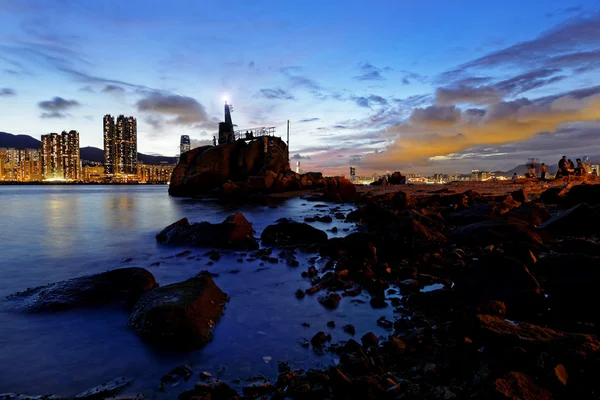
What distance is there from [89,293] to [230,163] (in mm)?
62157

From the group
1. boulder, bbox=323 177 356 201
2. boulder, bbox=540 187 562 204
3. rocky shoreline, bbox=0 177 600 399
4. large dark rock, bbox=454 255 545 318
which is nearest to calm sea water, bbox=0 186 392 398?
rocky shoreline, bbox=0 177 600 399

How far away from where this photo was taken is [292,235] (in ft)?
43.8

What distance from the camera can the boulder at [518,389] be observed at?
2.80 meters

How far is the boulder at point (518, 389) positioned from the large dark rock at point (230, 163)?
6165 cm

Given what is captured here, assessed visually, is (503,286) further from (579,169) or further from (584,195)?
(579,169)

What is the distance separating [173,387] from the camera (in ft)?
13.1

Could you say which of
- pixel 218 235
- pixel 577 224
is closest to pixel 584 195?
pixel 577 224

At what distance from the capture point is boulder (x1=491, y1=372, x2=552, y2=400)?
110 inches

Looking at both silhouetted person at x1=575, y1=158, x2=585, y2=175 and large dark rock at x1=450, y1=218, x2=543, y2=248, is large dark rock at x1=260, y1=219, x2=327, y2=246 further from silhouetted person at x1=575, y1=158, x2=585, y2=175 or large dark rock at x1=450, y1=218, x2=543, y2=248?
silhouetted person at x1=575, y1=158, x2=585, y2=175

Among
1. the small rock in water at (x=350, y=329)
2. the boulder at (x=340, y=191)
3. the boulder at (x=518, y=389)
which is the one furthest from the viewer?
the boulder at (x=340, y=191)

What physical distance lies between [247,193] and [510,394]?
2149 inches

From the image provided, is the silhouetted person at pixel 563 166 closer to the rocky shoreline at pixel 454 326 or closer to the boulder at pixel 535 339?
the rocky shoreline at pixel 454 326

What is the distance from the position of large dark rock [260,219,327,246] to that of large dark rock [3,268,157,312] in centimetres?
651

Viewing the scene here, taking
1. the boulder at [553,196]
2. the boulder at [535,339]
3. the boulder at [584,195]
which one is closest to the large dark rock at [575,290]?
the boulder at [535,339]
